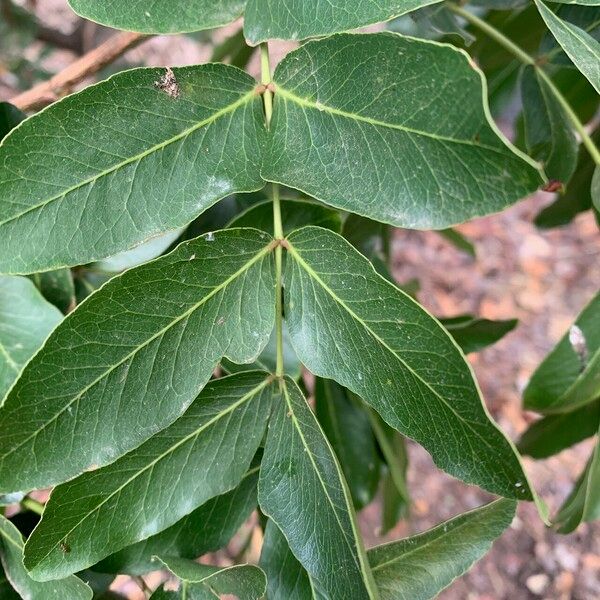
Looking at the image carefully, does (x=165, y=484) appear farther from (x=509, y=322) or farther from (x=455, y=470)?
(x=509, y=322)

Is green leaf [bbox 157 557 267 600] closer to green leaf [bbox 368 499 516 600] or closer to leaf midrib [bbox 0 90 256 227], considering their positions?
green leaf [bbox 368 499 516 600]

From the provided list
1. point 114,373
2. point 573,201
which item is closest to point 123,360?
point 114,373

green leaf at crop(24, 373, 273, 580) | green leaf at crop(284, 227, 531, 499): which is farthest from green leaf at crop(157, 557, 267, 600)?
green leaf at crop(284, 227, 531, 499)

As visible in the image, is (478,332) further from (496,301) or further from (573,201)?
(496,301)

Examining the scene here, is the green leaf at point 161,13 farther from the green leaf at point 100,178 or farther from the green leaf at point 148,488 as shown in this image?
the green leaf at point 148,488

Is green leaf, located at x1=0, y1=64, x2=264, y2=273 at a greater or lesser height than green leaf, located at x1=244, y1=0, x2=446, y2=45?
lesser

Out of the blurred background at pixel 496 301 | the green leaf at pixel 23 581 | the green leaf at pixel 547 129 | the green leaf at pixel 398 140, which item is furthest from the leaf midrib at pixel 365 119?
the blurred background at pixel 496 301

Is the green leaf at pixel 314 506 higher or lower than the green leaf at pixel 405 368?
lower
